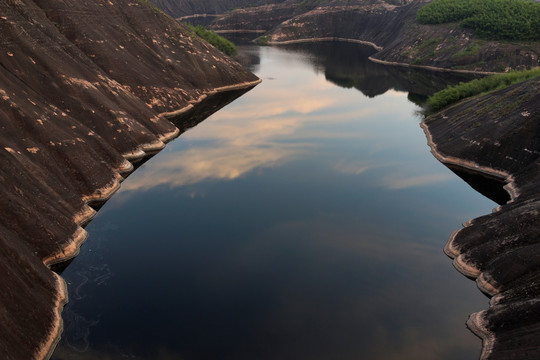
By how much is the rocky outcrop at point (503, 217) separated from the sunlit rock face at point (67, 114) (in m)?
31.6

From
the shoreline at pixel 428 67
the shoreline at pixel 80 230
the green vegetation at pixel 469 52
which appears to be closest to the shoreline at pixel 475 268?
the shoreline at pixel 80 230

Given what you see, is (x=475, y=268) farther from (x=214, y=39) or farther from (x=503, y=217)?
(x=214, y=39)

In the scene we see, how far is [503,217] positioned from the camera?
149 feet

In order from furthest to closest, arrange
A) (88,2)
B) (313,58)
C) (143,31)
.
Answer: (313,58)
(143,31)
(88,2)

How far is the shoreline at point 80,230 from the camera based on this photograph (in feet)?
113

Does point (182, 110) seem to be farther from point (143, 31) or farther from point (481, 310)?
point (481, 310)

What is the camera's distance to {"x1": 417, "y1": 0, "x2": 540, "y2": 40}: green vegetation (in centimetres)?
14538

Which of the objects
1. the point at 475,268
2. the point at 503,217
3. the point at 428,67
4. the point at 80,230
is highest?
the point at 428,67

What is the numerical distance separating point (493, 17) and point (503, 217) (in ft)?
422

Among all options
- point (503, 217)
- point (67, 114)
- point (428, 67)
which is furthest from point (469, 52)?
point (67, 114)

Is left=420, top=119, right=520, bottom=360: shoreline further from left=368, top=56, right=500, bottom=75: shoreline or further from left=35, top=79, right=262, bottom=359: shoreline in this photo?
left=368, top=56, right=500, bottom=75: shoreline

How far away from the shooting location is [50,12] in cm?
9144

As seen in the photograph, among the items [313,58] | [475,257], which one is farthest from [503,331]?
[313,58]

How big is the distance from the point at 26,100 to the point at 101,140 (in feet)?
32.4
